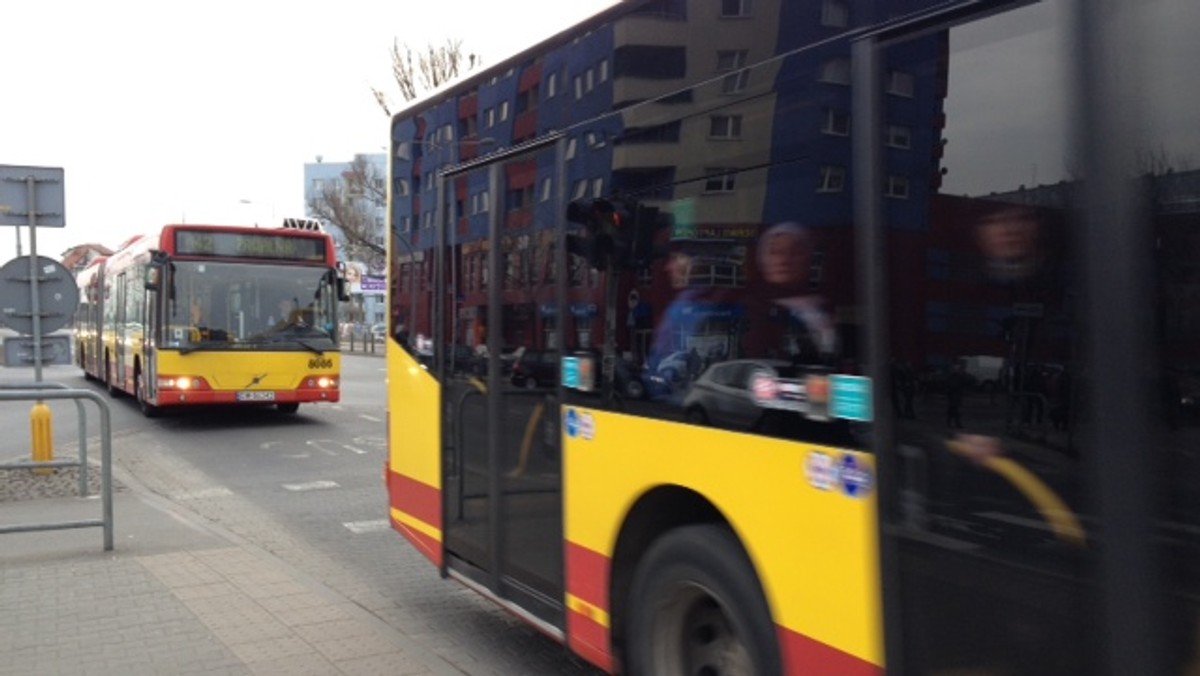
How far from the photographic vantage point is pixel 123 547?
7.65 m

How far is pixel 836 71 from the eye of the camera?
9.86ft

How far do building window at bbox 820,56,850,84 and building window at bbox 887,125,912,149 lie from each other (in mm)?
231

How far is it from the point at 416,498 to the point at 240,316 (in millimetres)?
10627

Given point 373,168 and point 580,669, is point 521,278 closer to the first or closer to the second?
point 580,669

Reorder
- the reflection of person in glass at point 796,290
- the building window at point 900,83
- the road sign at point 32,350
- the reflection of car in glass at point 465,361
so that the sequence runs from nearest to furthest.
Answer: the building window at point 900,83, the reflection of person in glass at point 796,290, the reflection of car in glass at point 465,361, the road sign at point 32,350

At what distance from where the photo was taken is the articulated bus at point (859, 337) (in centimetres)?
225

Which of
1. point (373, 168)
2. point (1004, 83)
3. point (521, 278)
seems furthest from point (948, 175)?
point (373, 168)

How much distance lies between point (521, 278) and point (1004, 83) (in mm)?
2703

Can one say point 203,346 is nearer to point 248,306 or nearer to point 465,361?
point 248,306

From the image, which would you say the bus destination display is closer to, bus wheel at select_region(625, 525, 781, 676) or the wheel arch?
the wheel arch

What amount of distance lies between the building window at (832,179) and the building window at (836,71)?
248 millimetres

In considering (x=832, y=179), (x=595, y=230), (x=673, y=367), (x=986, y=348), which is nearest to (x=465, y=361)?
(x=595, y=230)

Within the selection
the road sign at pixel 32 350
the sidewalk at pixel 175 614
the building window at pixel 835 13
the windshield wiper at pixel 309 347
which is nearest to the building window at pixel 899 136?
the building window at pixel 835 13

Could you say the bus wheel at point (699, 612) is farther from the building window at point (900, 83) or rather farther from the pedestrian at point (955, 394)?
the building window at point (900, 83)
